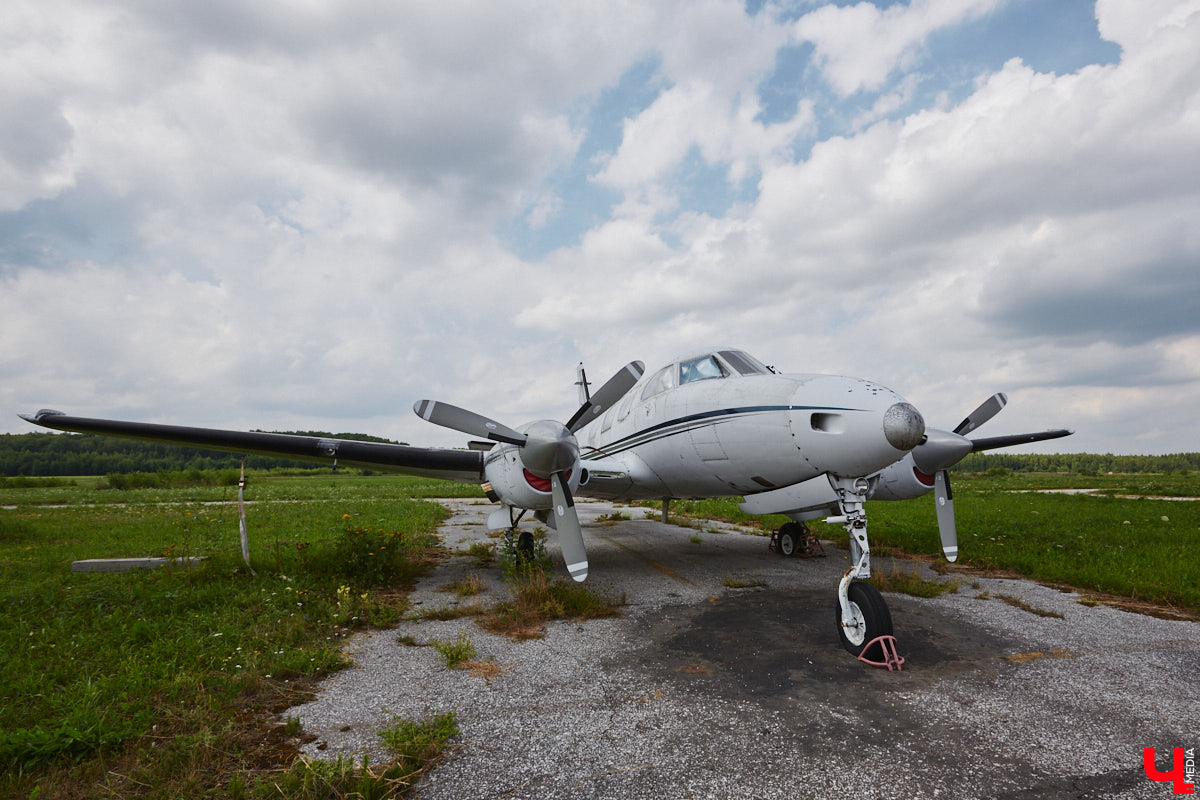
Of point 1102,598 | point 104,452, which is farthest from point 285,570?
point 104,452

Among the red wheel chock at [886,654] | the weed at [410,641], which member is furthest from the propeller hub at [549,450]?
the red wheel chock at [886,654]

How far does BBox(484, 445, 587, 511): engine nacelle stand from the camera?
7.23 metres

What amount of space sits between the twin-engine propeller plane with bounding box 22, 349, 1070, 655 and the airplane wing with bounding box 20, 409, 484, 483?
0.06 ft

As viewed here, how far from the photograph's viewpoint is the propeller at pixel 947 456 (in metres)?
7.14

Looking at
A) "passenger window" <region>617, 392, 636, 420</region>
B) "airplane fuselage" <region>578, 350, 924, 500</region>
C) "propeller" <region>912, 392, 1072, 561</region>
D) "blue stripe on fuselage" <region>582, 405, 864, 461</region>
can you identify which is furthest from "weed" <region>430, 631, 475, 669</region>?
"propeller" <region>912, 392, 1072, 561</region>

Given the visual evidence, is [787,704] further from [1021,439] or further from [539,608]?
[1021,439]

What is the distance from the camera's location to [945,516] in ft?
23.9

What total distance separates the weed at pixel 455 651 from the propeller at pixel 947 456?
6.04 metres

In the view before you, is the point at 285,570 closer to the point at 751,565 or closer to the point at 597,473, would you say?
the point at 597,473

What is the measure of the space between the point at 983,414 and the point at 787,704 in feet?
20.4

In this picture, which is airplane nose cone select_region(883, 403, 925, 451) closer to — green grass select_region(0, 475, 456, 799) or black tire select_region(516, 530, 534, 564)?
green grass select_region(0, 475, 456, 799)

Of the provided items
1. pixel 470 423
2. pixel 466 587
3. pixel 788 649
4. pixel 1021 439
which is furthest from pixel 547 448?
pixel 1021 439

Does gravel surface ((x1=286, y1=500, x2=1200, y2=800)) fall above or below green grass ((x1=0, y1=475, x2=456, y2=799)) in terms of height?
below

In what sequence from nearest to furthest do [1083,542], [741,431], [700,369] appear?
[741,431]
[700,369]
[1083,542]
